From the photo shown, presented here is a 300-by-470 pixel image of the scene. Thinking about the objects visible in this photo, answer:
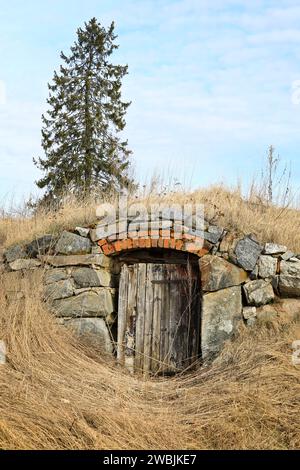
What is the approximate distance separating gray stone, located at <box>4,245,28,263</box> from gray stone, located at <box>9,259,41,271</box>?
6 cm

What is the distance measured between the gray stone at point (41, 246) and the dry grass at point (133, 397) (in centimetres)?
61

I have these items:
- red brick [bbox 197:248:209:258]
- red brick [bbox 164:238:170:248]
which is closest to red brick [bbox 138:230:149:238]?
red brick [bbox 164:238:170:248]

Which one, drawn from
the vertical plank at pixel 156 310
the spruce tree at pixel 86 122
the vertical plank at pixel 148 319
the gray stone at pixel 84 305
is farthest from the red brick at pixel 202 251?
the spruce tree at pixel 86 122

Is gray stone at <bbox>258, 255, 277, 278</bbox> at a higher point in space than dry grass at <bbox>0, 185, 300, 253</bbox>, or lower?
lower

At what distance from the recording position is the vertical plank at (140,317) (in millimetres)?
6750

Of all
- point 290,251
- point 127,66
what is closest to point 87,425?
point 290,251

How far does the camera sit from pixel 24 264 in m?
7.03

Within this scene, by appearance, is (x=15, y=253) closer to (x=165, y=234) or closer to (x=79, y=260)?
(x=79, y=260)

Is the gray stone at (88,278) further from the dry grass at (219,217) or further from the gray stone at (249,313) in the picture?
the gray stone at (249,313)

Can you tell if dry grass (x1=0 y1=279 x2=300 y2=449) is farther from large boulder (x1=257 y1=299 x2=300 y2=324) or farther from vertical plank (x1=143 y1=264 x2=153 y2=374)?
vertical plank (x1=143 y1=264 x2=153 y2=374)

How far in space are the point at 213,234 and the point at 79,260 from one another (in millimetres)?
1823

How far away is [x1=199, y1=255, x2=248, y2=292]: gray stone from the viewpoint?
6355 mm

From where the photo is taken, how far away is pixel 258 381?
205 inches

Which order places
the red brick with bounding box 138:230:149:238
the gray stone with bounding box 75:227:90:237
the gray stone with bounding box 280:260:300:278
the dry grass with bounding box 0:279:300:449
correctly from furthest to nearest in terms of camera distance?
1. the gray stone with bounding box 75:227:90:237
2. the red brick with bounding box 138:230:149:238
3. the gray stone with bounding box 280:260:300:278
4. the dry grass with bounding box 0:279:300:449
